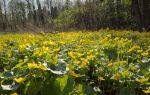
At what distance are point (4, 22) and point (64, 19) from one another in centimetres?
1174

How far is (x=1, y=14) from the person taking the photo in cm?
6588

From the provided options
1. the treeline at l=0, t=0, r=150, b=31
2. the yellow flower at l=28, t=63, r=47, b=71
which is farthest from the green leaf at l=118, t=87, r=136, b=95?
the treeline at l=0, t=0, r=150, b=31

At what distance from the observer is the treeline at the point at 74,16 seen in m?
42.2

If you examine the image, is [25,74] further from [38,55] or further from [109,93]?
[109,93]

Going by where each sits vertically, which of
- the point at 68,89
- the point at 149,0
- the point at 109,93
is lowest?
the point at 109,93

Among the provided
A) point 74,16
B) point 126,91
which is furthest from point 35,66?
point 74,16

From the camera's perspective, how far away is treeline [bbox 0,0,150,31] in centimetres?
4224

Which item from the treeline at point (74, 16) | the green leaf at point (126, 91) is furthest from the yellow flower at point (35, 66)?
the treeline at point (74, 16)

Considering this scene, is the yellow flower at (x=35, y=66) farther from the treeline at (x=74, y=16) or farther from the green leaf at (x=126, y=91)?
the treeline at (x=74, y=16)

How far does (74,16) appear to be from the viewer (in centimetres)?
6262

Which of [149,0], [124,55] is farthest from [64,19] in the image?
[124,55]

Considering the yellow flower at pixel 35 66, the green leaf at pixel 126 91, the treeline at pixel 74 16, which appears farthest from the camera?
the treeline at pixel 74 16

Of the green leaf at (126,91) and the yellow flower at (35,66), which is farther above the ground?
the yellow flower at (35,66)

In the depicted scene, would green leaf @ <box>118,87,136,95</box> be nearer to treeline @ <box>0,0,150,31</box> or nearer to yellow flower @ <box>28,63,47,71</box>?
yellow flower @ <box>28,63,47,71</box>
